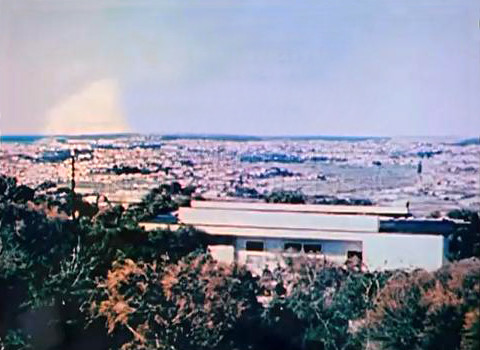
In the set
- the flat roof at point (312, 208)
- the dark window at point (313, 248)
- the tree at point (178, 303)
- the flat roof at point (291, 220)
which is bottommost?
the tree at point (178, 303)

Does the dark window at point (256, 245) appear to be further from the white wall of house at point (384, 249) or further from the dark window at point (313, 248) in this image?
the dark window at point (313, 248)

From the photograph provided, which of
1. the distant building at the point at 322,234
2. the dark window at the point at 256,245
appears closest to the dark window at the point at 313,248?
the distant building at the point at 322,234

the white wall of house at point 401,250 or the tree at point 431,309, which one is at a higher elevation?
the white wall of house at point 401,250

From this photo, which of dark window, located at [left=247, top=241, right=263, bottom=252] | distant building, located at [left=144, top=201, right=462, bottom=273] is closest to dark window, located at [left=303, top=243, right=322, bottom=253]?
distant building, located at [left=144, top=201, right=462, bottom=273]

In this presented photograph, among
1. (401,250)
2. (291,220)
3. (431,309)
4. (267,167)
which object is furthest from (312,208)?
(431,309)

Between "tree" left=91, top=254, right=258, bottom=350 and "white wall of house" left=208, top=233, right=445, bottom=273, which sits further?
"tree" left=91, top=254, right=258, bottom=350

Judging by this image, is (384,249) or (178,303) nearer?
(384,249)

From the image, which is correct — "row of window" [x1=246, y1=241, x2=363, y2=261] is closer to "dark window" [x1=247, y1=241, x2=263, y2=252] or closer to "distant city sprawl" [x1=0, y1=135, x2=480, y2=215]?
"dark window" [x1=247, y1=241, x2=263, y2=252]

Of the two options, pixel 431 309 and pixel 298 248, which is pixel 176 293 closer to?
pixel 298 248
